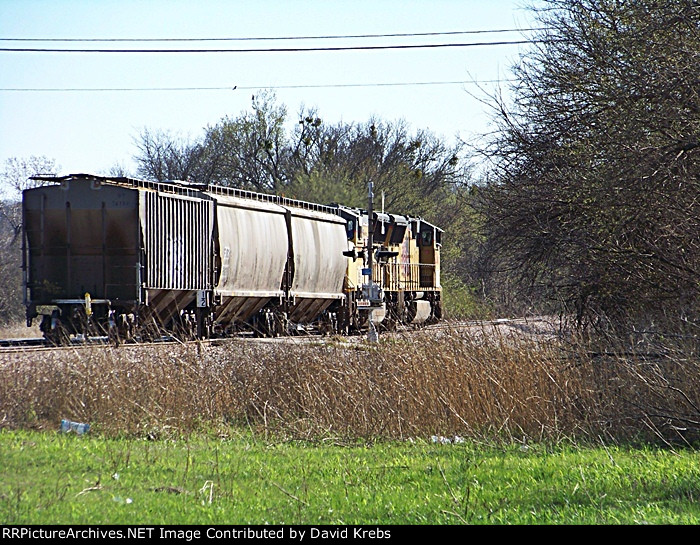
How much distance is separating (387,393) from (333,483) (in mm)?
4200

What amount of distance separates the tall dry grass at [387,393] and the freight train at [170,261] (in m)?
4.19

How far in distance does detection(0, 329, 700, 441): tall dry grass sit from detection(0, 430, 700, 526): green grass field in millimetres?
844

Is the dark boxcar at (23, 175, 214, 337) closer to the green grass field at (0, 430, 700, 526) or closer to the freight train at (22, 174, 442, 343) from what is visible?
the freight train at (22, 174, 442, 343)

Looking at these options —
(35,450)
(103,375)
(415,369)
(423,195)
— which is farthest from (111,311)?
(423,195)

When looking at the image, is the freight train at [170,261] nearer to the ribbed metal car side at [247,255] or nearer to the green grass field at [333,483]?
the ribbed metal car side at [247,255]

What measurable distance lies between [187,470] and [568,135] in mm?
11526

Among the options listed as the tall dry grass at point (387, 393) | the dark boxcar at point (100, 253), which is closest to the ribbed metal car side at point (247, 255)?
the dark boxcar at point (100, 253)

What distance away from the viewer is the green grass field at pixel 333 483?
Answer: 21.6 feet

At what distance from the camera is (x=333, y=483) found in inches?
314

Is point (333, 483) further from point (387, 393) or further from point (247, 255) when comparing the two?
point (247, 255)

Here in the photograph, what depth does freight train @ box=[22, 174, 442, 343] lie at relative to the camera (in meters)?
18.9

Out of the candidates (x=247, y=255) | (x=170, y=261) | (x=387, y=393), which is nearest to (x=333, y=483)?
(x=387, y=393)
